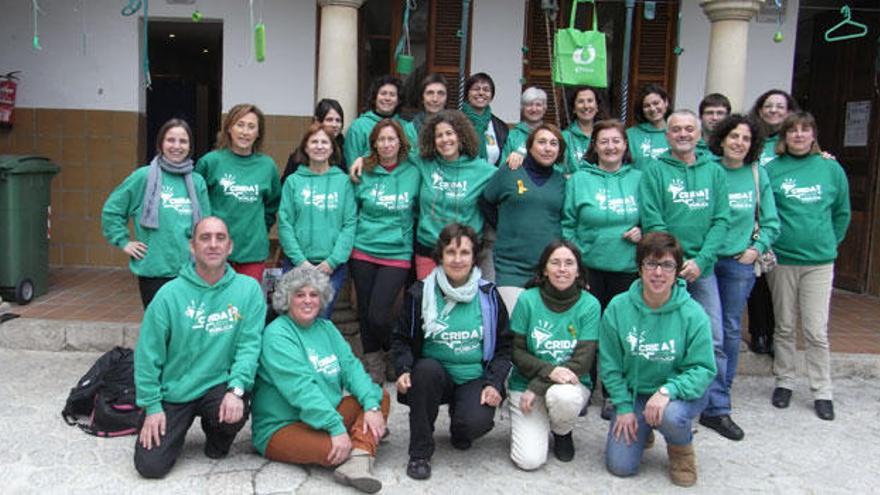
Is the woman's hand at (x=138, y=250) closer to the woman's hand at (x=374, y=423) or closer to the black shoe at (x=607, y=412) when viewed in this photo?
the woman's hand at (x=374, y=423)

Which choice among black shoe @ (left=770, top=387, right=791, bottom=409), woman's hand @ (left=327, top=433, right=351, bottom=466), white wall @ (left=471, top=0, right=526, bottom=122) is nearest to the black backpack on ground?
woman's hand @ (left=327, top=433, right=351, bottom=466)

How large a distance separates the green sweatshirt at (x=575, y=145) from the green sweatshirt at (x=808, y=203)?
115 centimetres

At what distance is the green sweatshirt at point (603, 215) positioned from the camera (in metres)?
4.29

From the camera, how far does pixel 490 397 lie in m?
3.74

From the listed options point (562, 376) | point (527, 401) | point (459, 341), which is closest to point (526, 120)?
point (459, 341)

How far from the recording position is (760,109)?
499cm

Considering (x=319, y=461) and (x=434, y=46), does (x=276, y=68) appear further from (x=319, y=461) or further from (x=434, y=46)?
(x=319, y=461)

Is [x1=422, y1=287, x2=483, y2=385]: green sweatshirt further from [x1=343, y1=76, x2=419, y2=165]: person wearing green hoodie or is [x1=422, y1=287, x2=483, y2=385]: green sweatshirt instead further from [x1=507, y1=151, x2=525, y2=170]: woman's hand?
[x1=343, y1=76, x2=419, y2=165]: person wearing green hoodie

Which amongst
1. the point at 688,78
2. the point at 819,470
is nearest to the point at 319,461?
the point at 819,470

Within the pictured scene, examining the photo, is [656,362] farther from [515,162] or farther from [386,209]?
[386,209]

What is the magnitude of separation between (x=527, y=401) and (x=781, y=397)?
1.99 m

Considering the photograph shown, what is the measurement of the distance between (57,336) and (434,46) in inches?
165

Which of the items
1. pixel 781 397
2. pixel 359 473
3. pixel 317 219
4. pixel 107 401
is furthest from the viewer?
pixel 781 397

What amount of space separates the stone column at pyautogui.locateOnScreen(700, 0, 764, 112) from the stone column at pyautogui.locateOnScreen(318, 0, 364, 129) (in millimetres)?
2874
